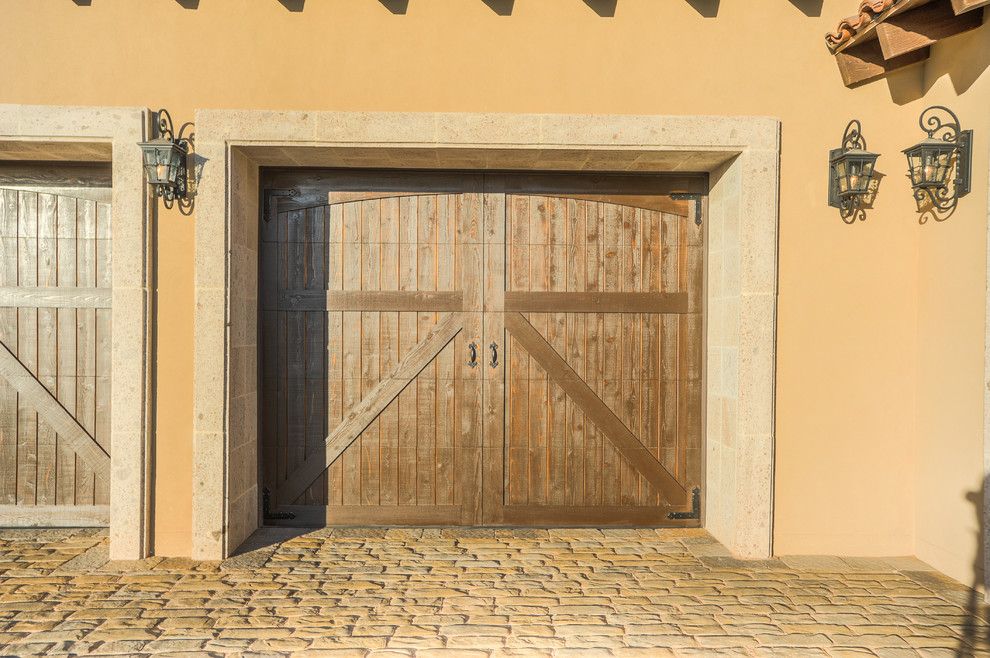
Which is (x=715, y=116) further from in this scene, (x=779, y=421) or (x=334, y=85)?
(x=334, y=85)

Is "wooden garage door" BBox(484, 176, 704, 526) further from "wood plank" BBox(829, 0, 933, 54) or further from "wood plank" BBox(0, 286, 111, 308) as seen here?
"wood plank" BBox(0, 286, 111, 308)

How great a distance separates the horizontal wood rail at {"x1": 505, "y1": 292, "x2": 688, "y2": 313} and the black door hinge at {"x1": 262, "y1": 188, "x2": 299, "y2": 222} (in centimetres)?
168

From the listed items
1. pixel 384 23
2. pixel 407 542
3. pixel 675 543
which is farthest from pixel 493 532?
pixel 384 23

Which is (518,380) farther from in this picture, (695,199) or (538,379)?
(695,199)

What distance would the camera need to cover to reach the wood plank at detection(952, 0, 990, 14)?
10.7ft

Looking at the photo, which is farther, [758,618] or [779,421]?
[779,421]

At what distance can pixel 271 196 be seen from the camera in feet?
14.8

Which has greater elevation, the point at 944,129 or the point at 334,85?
the point at 334,85

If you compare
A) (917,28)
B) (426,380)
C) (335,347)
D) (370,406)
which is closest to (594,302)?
(426,380)

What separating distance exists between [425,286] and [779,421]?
2.52m

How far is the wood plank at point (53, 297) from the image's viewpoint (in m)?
4.43

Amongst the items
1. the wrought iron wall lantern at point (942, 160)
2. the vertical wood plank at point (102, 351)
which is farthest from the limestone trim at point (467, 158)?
the vertical wood plank at point (102, 351)

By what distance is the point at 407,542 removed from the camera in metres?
4.30

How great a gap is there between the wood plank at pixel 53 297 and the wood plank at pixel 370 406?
1774 mm
